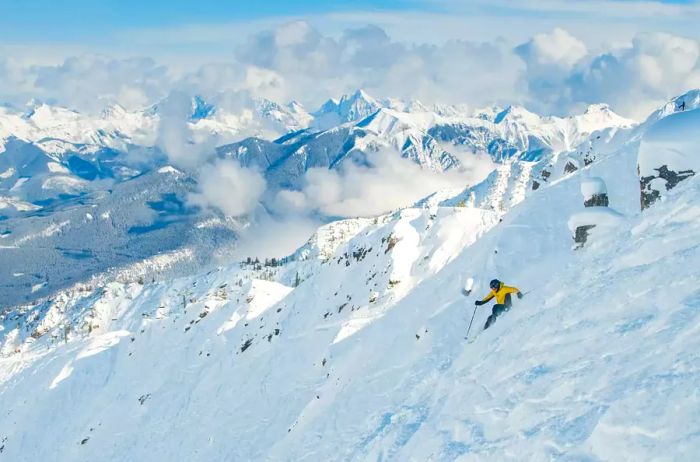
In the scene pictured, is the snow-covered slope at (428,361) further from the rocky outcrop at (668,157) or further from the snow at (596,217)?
the rocky outcrop at (668,157)

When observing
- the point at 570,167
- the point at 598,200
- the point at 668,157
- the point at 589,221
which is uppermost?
the point at 668,157

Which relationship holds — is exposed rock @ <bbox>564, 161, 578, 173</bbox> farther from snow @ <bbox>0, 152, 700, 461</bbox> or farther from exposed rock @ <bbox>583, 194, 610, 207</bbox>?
exposed rock @ <bbox>583, 194, 610, 207</bbox>

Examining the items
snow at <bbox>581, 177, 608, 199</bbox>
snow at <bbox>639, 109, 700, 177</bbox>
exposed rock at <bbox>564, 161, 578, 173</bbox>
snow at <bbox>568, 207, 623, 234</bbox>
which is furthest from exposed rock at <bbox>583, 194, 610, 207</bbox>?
exposed rock at <bbox>564, 161, 578, 173</bbox>

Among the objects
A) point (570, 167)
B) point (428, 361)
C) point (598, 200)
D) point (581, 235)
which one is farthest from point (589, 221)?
point (570, 167)

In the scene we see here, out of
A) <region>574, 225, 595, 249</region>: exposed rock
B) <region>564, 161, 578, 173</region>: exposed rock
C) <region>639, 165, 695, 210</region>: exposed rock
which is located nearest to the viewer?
<region>574, 225, 595, 249</region>: exposed rock

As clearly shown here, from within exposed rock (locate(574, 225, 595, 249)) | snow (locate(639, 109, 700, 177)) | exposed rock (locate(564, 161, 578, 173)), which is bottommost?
exposed rock (locate(564, 161, 578, 173))

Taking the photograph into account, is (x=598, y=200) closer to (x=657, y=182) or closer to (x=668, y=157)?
(x=657, y=182)

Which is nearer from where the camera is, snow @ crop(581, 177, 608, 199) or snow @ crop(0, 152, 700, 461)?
snow @ crop(0, 152, 700, 461)

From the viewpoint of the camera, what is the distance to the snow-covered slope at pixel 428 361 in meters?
13.8

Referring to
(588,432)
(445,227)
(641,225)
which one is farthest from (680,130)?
(445,227)

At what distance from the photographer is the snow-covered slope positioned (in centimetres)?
1377

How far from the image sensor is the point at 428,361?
2953 centimetres

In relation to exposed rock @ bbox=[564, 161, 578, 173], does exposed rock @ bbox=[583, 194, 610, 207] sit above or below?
above

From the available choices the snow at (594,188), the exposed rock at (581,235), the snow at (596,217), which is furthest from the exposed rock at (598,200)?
the exposed rock at (581,235)
